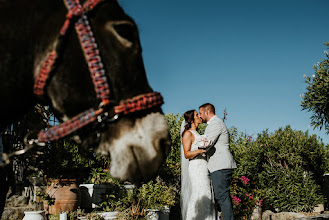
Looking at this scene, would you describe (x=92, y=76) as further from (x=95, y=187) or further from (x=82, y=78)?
(x=95, y=187)

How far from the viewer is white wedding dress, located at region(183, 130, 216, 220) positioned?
4723mm

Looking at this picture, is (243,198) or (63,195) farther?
(243,198)

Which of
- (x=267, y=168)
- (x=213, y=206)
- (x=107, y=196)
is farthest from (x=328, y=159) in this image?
(x=107, y=196)

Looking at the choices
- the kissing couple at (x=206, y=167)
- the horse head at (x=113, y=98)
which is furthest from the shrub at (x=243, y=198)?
the horse head at (x=113, y=98)

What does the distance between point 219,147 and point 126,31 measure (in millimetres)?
3481

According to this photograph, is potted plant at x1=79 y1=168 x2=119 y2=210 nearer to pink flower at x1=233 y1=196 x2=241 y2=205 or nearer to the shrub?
pink flower at x1=233 y1=196 x2=241 y2=205

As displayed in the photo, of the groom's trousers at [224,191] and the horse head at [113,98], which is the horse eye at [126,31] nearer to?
the horse head at [113,98]

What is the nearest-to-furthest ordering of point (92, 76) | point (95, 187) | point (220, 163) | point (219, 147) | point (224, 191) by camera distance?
point (92, 76)
point (224, 191)
point (220, 163)
point (219, 147)
point (95, 187)

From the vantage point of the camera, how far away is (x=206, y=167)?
4836mm

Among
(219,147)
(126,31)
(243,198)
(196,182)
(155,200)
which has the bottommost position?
(243,198)

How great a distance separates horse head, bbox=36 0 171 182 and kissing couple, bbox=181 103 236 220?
325 cm

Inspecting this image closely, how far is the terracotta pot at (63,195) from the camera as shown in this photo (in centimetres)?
510

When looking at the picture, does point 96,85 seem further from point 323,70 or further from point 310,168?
point 323,70

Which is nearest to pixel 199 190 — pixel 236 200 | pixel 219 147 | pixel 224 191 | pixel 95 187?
pixel 224 191
